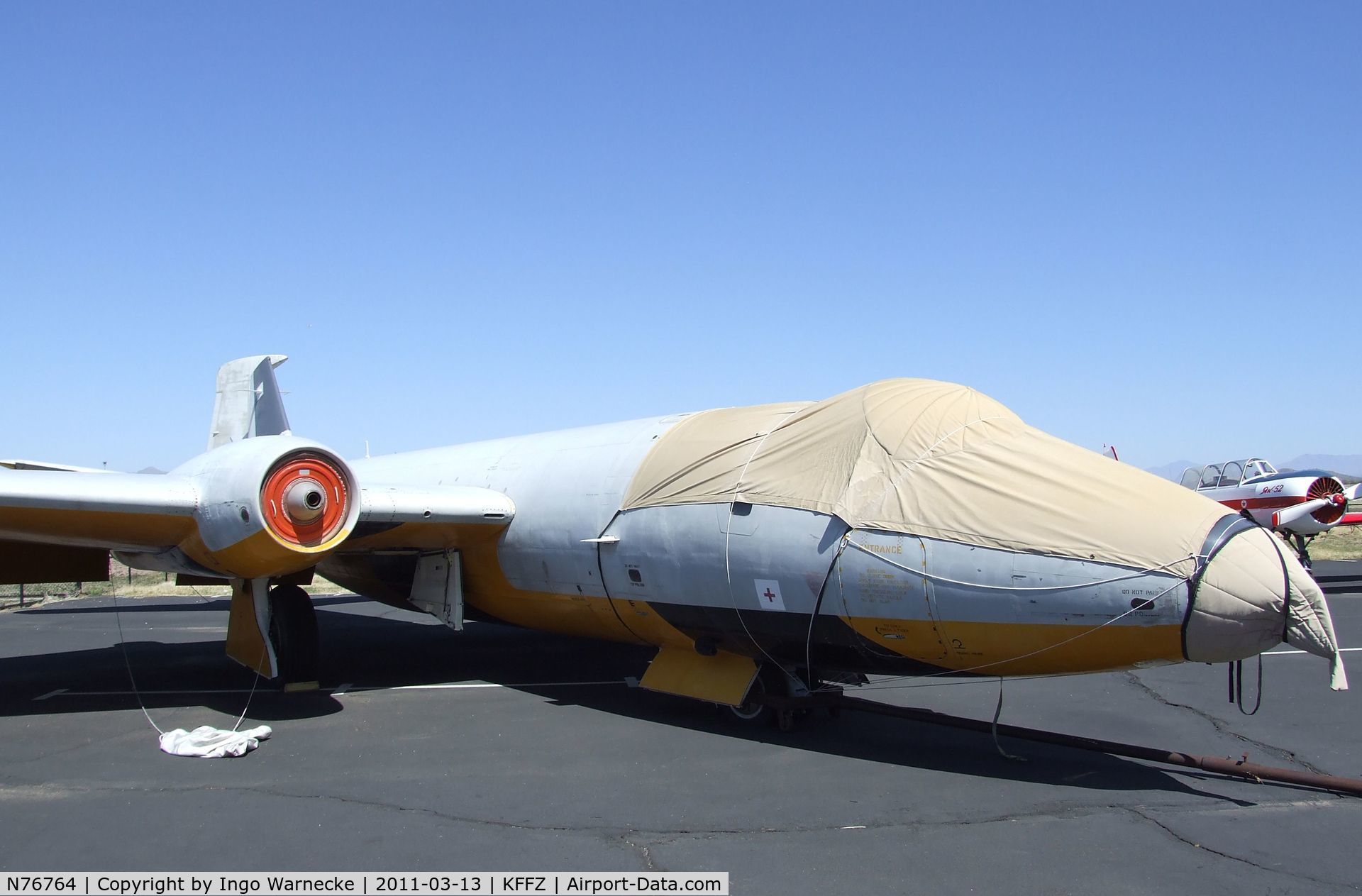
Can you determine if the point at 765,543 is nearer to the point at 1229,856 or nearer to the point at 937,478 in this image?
the point at 937,478

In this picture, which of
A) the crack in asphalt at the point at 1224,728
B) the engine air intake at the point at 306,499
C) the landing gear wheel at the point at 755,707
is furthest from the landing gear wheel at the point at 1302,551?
the engine air intake at the point at 306,499

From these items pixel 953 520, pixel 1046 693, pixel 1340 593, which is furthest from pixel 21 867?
pixel 1340 593

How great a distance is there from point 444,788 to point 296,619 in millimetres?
4326

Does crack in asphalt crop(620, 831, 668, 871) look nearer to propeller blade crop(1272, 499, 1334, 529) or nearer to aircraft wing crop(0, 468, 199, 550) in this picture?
aircraft wing crop(0, 468, 199, 550)

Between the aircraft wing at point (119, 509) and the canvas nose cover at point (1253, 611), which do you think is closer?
the canvas nose cover at point (1253, 611)

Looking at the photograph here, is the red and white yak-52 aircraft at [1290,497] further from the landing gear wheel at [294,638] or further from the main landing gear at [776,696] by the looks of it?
the landing gear wheel at [294,638]

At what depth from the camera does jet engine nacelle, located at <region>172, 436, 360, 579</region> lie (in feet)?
26.2

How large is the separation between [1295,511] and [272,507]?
1932 cm

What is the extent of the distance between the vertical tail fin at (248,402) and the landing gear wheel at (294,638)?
4.31 m

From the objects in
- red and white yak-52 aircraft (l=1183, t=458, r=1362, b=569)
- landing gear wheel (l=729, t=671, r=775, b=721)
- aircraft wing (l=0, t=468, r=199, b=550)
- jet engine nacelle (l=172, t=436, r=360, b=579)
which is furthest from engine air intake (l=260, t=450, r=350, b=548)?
red and white yak-52 aircraft (l=1183, t=458, r=1362, b=569)

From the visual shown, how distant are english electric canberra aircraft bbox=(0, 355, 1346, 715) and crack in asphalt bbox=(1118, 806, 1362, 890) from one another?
89 cm

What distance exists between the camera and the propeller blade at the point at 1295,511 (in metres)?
19.5

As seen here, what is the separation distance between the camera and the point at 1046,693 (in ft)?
31.8
